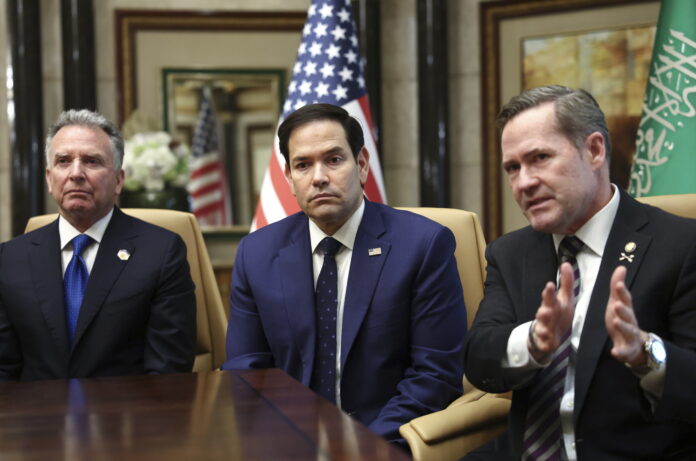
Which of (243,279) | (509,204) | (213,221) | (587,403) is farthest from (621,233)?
(213,221)

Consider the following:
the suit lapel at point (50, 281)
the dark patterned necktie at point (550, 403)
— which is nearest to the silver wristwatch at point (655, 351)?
the dark patterned necktie at point (550, 403)

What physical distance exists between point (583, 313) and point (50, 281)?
1.84 meters

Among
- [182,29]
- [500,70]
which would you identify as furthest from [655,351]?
[182,29]

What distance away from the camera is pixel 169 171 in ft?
16.3

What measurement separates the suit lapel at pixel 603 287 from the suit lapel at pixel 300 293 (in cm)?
90

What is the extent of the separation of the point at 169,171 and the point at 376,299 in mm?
2710

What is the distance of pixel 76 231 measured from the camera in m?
3.02

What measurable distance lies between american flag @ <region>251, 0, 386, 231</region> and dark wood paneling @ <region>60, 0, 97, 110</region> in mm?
1831

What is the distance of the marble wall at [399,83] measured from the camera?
213 inches

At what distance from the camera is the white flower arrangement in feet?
16.1

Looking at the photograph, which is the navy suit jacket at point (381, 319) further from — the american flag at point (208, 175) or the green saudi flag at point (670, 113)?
the american flag at point (208, 175)

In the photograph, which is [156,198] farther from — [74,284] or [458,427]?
[458,427]

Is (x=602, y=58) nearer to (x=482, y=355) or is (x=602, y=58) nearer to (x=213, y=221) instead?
(x=213, y=221)

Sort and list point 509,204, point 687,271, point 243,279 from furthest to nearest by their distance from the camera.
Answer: point 509,204
point 243,279
point 687,271
